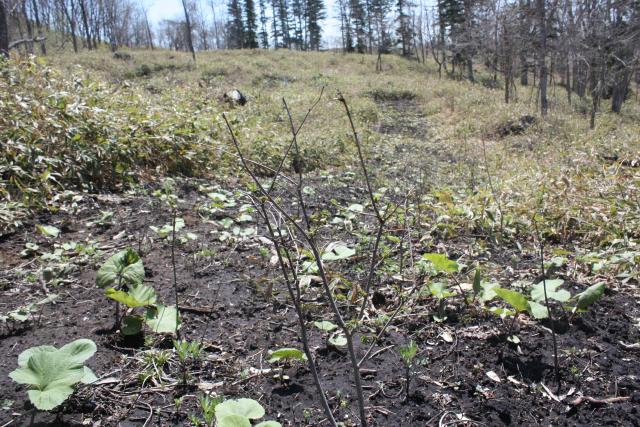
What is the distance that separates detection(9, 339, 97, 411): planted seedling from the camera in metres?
1.10

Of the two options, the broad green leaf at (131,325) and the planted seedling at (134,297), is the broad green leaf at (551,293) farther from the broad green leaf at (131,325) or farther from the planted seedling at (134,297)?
the broad green leaf at (131,325)

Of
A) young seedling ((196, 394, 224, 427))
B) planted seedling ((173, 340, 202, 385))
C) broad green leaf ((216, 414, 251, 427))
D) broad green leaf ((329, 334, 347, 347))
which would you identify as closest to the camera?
broad green leaf ((216, 414, 251, 427))

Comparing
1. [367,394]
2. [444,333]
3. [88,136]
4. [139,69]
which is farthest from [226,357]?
[139,69]

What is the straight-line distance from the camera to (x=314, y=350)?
171 cm

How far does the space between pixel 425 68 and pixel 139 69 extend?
77.1ft

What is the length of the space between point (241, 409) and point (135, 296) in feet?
2.52

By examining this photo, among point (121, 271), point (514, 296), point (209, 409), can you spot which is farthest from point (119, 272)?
point (514, 296)

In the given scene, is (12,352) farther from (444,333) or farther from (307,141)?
(307,141)

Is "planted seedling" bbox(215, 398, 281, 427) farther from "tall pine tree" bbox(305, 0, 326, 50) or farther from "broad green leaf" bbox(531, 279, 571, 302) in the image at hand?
"tall pine tree" bbox(305, 0, 326, 50)

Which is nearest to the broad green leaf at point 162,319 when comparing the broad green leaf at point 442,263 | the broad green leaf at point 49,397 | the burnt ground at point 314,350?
the burnt ground at point 314,350

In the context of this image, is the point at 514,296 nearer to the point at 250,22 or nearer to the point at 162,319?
the point at 162,319

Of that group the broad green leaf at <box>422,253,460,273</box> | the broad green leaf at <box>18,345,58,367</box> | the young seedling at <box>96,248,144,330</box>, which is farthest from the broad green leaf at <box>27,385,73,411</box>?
the broad green leaf at <box>422,253,460,273</box>

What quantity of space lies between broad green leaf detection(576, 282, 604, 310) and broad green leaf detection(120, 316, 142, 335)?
1.80 metres

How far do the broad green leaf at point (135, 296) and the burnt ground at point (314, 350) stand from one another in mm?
190
